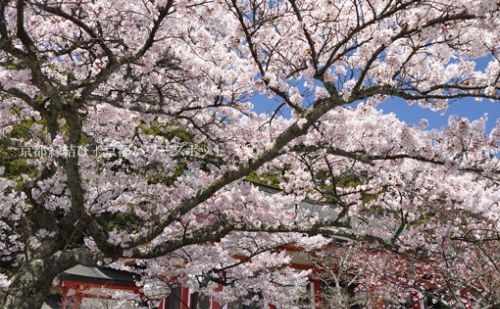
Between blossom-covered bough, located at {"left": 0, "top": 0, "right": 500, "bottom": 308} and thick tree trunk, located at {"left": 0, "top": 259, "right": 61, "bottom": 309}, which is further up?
blossom-covered bough, located at {"left": 0, "top": 0, "right": 500, "bottom": 308}

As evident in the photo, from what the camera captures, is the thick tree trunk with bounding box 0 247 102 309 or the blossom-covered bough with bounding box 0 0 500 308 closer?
the blossom-covered bough with bounding box 0 0 500 308

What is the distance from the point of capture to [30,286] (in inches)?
226

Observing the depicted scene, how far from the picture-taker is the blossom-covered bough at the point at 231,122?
16.3 ft

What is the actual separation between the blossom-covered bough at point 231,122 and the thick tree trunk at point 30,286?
18 millimetres

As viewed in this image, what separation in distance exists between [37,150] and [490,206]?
8.80 m

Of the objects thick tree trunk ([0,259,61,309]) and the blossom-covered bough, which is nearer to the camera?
the blossom-covered bough

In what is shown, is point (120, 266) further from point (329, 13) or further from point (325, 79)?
point (329, 13)

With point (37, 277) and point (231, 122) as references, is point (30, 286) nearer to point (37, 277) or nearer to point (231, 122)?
point (37, 277)

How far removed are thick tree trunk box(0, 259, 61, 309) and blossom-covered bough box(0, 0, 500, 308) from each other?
0.06ft

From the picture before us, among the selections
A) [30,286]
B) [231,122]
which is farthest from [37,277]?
[231,122]

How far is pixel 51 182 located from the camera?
7.08 meters

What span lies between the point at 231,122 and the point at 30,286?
4.09 meters

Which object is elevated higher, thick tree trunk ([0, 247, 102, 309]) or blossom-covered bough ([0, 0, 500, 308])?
blossom-covered bough ([0, 0, 500, 308])

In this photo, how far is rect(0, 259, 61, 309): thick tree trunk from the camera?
5676mm
